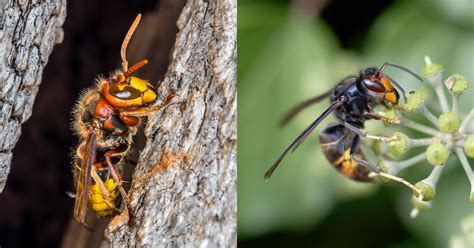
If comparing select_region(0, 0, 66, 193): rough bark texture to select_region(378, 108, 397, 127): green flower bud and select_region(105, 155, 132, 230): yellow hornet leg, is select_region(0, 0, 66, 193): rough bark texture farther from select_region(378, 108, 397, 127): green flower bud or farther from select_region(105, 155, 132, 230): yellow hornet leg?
select_region(378, 108, 397, 127): green flower bud

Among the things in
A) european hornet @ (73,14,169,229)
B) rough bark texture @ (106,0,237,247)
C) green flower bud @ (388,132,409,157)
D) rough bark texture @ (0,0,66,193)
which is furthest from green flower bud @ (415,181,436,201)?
rough bark texture @ (0,0,66,193)

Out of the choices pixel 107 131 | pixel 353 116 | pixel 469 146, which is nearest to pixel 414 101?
pixel 469 146

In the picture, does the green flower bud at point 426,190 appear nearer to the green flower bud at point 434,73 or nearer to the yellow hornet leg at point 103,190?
the green flower bud at point 434,73

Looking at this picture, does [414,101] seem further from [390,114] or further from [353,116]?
[353,116]

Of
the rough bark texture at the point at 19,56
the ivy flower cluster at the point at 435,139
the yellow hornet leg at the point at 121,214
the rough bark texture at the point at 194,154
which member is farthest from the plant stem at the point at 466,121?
the rough bark texture at the point at 19,56

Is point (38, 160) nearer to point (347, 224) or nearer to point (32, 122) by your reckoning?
point (32, 122)
